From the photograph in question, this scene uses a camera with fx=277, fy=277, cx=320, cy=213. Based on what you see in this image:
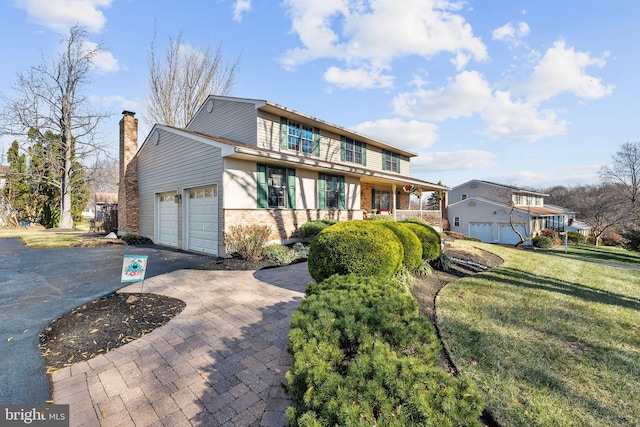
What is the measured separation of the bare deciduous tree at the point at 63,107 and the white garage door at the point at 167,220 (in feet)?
45.8

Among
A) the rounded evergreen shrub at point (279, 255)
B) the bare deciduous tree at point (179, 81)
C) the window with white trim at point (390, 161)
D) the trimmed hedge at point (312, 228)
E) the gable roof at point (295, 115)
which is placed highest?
the bare deciduous tree at point (179, 81)

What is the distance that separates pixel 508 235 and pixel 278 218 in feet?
89.6

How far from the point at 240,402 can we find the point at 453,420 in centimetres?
164

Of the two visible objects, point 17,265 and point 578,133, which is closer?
point 17,265

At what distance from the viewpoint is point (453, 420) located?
1.59 metres

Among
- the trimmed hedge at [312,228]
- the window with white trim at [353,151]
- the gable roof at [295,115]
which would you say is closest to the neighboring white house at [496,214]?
the window with white trim at [353,151]

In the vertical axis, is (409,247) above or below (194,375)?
above

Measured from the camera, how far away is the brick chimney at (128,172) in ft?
43.1

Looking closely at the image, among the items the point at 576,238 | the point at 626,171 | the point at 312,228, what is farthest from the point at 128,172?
the point at 626,171

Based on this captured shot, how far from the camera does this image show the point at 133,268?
176 inches

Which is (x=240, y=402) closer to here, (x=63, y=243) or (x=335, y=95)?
(x=335, y=95)

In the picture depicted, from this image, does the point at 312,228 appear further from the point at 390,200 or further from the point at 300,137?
the point at 390,200

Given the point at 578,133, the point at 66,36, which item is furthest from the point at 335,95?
the point at 66,36

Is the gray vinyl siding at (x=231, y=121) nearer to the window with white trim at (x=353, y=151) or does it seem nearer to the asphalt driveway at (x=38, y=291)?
the asphalt driveway at (x=38, y=291)
